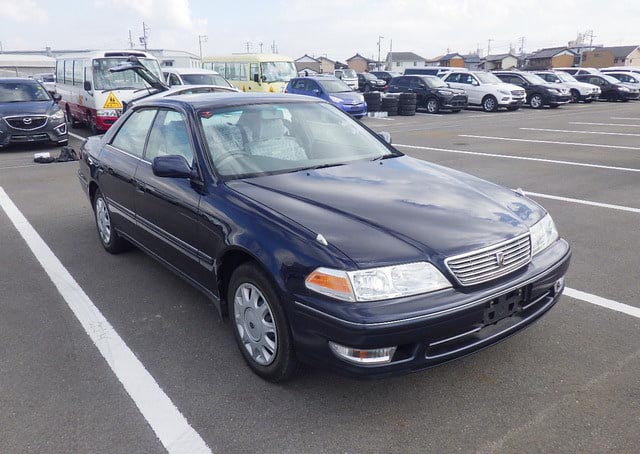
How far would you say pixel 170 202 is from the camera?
3752 millimetres

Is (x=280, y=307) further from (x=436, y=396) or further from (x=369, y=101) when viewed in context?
(x=369, y=101)

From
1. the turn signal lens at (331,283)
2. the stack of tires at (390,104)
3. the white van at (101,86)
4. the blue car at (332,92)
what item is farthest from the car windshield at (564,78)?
the turn signal lens at (331,283)

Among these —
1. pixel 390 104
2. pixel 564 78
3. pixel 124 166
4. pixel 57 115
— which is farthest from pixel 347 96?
pixel 124 166

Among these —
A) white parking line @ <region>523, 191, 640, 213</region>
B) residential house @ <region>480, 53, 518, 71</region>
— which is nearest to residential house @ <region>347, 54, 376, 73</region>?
residential house @ <region>480, 53, 518, 71</region>

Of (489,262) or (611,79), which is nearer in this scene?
(489,262)

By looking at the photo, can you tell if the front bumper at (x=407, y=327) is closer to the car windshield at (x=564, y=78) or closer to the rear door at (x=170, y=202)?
the rear door at (x=170, y=202)

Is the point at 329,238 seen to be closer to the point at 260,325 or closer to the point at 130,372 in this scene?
the point at 260,325

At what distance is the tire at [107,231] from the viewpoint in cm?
Answer: 509

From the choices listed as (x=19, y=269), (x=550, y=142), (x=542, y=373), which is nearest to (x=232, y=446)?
(x=542, y=373)

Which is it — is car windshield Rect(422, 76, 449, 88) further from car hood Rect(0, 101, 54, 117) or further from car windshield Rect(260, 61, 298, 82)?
car hood Rect(0, 101, 54, 117)

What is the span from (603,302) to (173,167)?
324 centimetres

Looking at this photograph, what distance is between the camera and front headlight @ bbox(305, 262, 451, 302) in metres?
2.51

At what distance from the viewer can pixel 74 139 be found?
14.0m

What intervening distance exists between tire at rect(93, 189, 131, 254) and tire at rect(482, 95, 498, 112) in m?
20.0
